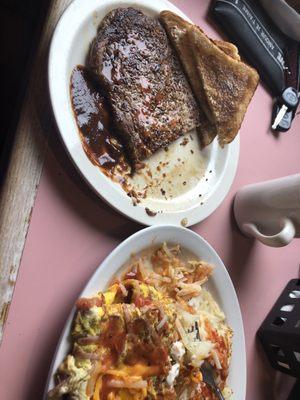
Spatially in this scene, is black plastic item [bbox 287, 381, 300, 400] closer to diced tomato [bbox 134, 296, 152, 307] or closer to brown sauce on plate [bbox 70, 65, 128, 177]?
diced tomato [bbox 134, 296, 152, 307]

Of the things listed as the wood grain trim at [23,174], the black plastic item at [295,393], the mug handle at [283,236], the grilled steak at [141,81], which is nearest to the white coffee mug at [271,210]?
the mug handle at [283,236]

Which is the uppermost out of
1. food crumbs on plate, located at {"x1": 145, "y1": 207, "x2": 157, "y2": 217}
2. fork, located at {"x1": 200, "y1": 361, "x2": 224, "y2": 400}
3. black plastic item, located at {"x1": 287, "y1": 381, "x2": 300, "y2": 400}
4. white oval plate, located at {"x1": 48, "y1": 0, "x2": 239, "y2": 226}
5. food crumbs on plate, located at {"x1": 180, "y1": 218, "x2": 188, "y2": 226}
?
white oval plate, located at {"x1": 48, "y1": 0, "x2": 239, "y2": 226}

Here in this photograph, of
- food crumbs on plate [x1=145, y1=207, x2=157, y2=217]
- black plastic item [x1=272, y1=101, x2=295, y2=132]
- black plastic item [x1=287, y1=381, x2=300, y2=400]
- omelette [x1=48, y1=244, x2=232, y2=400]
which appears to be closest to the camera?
omelette [x1=48, y1=244, x2=232, y2=400]

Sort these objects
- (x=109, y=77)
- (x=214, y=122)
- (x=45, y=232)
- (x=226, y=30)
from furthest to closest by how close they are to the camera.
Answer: (x=226, y=30) → (x=214, y=122) → (x=109, y=77) → (x=45, y=232)

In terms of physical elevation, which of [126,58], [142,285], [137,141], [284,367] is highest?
[126,58]

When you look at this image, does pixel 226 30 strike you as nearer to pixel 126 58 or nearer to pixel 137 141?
pixel 126 58

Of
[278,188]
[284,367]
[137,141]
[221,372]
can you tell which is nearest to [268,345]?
[284,367]

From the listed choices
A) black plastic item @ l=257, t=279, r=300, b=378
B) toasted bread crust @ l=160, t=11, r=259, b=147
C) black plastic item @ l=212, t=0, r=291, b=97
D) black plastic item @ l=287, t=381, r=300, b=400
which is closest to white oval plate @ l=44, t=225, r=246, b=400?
black plastic item @ l=257, t=279, r=300, b=378
